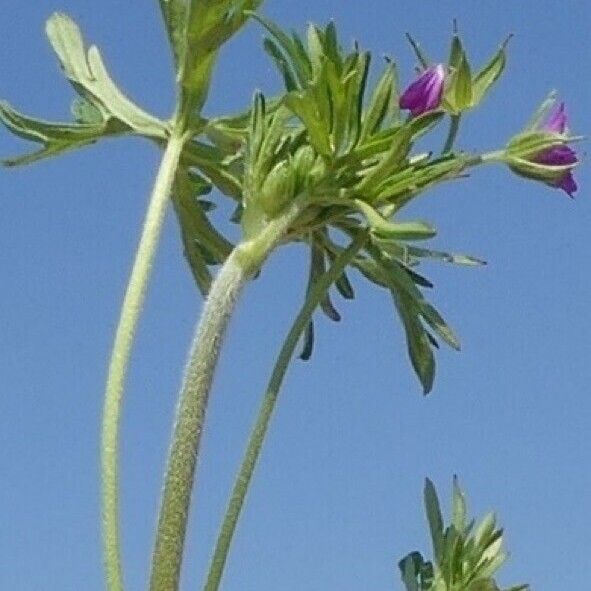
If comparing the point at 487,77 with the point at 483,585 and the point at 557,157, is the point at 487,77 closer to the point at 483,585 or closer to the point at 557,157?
the point at 557,157

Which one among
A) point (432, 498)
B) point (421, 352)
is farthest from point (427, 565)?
point (421, 352)

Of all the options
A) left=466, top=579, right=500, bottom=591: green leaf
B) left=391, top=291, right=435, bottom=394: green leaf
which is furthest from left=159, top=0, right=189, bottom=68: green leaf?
left=466, top=579, right=500, bottom=591: green leaf

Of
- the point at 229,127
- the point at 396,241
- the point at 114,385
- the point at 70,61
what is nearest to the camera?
the point at 114,385

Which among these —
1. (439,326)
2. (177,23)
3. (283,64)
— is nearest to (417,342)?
(439,326)

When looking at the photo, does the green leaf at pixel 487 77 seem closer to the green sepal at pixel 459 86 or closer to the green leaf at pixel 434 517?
the green sepal at pixel 459 86

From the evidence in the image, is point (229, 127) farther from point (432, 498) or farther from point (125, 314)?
point (432, 498)
